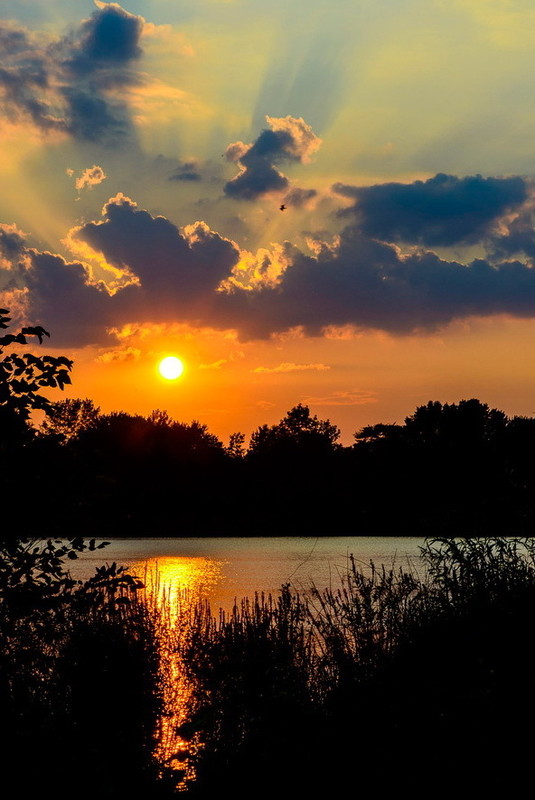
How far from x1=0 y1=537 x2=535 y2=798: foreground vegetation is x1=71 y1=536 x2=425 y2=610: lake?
9793 millimetres

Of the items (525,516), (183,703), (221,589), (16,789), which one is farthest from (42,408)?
(221,589)

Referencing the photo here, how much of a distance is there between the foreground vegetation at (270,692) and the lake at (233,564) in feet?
32.1

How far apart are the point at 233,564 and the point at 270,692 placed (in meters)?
59.4

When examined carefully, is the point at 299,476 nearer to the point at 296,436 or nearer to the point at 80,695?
the point at 296,436

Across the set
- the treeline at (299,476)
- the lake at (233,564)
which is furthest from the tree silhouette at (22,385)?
the treeline at (299,476)

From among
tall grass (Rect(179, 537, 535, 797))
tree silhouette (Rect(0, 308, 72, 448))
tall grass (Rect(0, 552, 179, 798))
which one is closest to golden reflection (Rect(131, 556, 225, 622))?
tall grass (Rect(0, 552, 179, 798))

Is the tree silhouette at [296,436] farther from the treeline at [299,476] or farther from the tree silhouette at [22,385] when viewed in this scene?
the tree silhouette at [22,385]

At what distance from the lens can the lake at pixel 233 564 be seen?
44656 millimetres

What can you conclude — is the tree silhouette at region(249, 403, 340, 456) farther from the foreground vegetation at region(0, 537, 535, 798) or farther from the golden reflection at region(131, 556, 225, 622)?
the foreground vegetation at region(0, 537, 535, 798)

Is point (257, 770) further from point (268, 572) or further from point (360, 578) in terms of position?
point (268, 572)

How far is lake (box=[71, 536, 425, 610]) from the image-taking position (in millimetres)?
44656

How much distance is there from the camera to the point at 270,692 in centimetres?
1278

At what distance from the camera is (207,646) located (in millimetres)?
17531

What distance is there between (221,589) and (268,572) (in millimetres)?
14925
